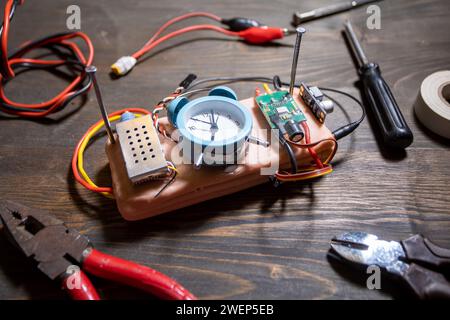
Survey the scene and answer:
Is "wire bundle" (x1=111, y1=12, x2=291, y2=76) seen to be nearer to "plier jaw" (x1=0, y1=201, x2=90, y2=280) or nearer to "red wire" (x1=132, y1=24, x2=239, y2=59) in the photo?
"red wire" (x1=132, y1=24, x2=239, y2=59)

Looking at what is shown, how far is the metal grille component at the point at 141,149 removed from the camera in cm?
65

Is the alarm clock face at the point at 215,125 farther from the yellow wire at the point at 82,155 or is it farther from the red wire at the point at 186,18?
the red wire at the point at 186,18

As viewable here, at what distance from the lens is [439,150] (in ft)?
2.67

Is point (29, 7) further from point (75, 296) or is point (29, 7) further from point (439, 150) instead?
point (439, 150)

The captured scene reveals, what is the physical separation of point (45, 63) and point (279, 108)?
672 mm

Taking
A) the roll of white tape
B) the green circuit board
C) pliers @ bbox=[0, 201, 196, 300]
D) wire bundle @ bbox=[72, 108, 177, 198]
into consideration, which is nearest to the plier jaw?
pliers @ bbox=[0, 201, 196, 300]

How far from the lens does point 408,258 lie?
62 cm

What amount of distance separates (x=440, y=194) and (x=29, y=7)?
129 centimetres

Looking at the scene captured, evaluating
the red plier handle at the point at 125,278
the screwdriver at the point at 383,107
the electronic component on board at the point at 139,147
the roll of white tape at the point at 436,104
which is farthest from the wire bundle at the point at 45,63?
the roll of white tape at the point at 436,104

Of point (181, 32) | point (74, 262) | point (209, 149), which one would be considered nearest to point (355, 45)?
point (181, 32)

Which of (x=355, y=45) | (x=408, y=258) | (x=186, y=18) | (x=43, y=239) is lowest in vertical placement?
(x=408, y=258)

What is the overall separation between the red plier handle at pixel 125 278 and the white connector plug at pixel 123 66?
1.71ft

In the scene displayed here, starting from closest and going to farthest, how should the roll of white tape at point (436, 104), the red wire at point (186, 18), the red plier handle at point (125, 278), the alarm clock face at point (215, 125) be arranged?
the red plier handle at point (125, 278), the alarm clock face at point (215, 125), the roll of white tape at point (436, 104), the red wire at point (186, 18)

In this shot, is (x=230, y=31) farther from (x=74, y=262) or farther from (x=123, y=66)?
(x=74, y=262)
